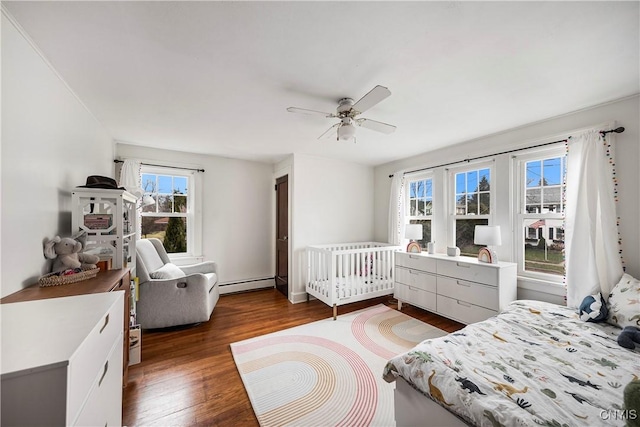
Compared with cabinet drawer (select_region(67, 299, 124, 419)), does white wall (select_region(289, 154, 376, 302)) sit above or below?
above

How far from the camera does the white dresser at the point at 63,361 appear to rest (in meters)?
0.61

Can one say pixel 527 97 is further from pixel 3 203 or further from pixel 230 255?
pixel 230 255

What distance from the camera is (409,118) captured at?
248 cm

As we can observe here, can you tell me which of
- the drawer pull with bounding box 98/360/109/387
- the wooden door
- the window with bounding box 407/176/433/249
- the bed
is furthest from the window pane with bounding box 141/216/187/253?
the window with bounding box 407/176/433/249

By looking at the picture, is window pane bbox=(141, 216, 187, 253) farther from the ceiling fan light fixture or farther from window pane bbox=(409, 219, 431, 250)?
window pane bbox=(409, 219, 431, 250)

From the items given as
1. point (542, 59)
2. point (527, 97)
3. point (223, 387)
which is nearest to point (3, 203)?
point (223, 387)

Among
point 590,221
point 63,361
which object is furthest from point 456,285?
point 63,361

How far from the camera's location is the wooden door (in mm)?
4031

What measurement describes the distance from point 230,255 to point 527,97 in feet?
14.0

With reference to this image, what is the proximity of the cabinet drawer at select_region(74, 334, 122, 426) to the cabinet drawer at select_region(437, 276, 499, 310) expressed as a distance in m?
3.01

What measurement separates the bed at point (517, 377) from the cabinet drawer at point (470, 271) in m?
0.72

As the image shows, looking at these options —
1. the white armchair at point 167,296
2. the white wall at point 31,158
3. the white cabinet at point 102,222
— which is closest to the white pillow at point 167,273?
the white armchair at point 167,296

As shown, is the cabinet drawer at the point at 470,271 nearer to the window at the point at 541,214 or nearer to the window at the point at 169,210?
the window at the point at 541,214

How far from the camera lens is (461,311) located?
2.75 metres
